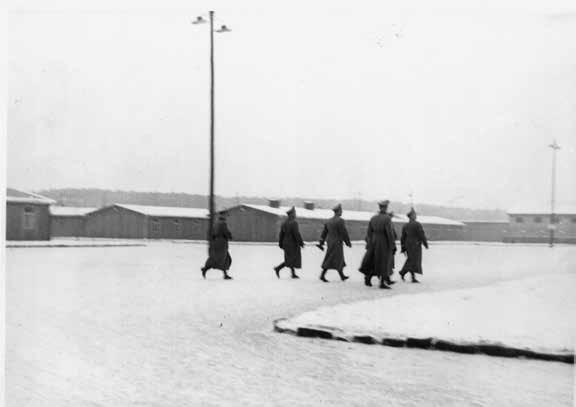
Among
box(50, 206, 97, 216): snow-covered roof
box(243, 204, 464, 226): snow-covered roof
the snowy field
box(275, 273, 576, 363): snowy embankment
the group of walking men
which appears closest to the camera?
the snowy field

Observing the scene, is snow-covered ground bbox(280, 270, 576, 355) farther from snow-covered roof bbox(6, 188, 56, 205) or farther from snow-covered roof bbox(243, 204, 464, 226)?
snow-covered roof bbox(6, 188, 56, 205)

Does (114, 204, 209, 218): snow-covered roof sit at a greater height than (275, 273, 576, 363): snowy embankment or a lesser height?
greater

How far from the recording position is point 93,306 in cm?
734

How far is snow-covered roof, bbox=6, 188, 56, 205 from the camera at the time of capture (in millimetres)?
7025

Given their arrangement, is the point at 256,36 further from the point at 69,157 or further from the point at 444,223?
the point at 444,223

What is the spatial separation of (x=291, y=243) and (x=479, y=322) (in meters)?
4.98

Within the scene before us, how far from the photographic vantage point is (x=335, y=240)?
11047 mm

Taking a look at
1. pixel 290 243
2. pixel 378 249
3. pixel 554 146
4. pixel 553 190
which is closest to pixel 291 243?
pixel 290 243

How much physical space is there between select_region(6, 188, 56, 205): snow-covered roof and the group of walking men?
2982mm

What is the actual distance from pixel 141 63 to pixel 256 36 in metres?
1.48

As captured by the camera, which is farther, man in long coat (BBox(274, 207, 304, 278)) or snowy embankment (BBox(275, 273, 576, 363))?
man in long coat (BBox(274, 207, 304, 278))

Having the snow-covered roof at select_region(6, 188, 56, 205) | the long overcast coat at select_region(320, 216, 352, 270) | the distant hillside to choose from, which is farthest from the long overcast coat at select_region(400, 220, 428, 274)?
the snow-covered roof at select_region(6, 188, 56, 205)

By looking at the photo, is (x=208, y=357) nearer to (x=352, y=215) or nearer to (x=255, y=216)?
(x=352, y=215)

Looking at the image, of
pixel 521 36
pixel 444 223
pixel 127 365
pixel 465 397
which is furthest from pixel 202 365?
pixel 521 36
